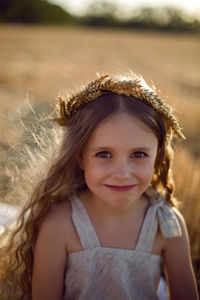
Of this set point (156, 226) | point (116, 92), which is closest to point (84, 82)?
point (116, 92)

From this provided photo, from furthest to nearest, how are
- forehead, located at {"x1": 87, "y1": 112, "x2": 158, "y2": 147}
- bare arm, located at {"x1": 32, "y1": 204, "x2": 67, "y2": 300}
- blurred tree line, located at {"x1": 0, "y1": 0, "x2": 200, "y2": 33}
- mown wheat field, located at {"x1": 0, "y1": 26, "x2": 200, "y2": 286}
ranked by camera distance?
blurred tree line, located at {"x1": 0, "y1": 0, "x2": 200, "y2": 33}
mown wheat field, located at {"x1": 0, "y1": 26, "x2": 200, "y2": 286}
bare arm, located at {"x1": 32, "y1": 204, "x2": 67, "y2": 300}
forehead, located at {"x1": 87, "y1": 112, "x2": 158, "y2": 147}

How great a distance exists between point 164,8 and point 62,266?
41.0 meters

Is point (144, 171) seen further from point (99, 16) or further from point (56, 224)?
point (99, 16)

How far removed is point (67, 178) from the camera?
176 centimetres

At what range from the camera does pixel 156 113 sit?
5.18 ft

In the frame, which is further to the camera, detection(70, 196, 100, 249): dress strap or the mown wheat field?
the mown wheat field

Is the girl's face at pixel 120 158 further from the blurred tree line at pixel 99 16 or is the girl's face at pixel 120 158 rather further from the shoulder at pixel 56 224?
the blurred tree line at pixel 99 16

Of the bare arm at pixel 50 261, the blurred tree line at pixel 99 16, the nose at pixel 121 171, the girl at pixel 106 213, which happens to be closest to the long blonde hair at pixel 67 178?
the girl at pixel 106 213

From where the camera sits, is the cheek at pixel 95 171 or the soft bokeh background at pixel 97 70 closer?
the cheek at pixel 95 171

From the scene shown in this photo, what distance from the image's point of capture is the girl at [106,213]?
4.89 feet

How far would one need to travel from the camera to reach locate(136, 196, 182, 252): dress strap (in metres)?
1.65

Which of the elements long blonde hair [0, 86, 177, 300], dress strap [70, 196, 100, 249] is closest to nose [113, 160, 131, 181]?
long blonde hair [0, 86, 177, 300]

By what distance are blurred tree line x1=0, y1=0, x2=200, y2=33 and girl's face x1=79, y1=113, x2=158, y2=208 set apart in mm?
34099

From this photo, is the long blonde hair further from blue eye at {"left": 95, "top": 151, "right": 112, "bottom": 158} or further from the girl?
A: blue eye at {"left": 95, "top": 151, "right": 112, "bottom": 158}
